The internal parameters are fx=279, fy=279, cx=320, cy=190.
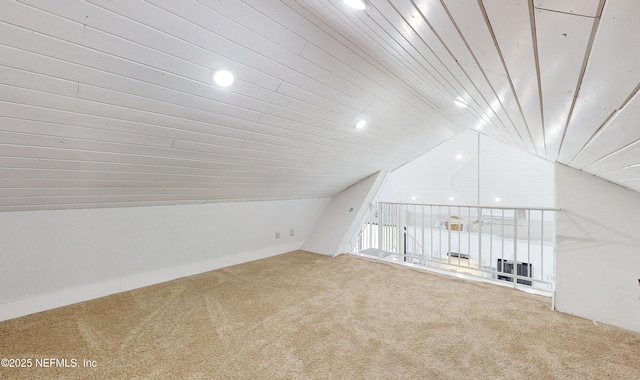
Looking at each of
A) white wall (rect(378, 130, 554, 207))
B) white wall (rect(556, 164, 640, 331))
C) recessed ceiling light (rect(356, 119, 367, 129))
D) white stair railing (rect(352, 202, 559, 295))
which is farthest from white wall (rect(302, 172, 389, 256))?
white wall (rect(556, 164, 640, 331))

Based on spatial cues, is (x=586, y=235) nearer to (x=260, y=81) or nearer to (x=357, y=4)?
(x=357, y=4)

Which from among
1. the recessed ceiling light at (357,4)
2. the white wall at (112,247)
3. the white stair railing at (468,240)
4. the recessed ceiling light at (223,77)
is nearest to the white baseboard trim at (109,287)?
the white wall at (112,247)

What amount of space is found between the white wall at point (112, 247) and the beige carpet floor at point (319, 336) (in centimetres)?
15

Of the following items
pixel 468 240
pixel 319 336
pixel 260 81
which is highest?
pixel 260 81

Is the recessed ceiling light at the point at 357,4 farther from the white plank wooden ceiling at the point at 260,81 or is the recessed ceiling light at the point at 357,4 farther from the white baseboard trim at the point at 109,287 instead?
the white baseboard trim at the point at 109,287

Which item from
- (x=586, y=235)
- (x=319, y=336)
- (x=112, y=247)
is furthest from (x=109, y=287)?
(x=586, y=235)

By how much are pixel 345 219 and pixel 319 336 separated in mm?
2284

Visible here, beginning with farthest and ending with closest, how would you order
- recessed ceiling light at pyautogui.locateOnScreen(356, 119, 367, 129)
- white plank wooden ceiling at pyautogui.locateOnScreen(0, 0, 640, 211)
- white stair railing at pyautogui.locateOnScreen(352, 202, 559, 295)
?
white stair railing at pyautogui.locateOnScreen(352, 202, 559, 295), recessed ceiling light at pyautogui.locateOnScreen(356, 119, 367, 129), white plank wooden ceiling at pyautogui.locateOnScreen(0, 0, 640, 211)

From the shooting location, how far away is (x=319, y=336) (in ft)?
6.09

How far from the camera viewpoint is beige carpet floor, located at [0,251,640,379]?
1.53 m

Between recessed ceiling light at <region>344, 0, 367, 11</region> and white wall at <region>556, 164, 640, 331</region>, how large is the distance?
220 cm

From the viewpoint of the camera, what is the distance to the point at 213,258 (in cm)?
327

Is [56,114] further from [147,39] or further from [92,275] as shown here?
[92,275]

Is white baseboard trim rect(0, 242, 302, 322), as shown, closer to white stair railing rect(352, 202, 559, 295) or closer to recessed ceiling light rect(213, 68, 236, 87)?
white stair railing rect(352, 202, 559, 295)
